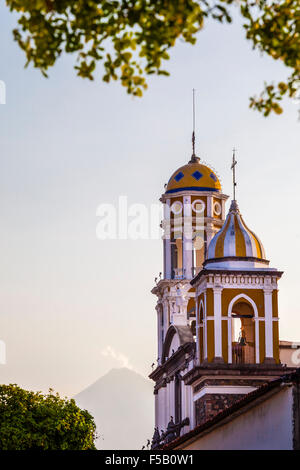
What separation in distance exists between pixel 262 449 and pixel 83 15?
16.2 m

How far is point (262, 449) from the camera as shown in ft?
90.1

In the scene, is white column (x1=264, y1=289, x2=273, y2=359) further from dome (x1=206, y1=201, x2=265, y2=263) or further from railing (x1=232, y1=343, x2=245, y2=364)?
dome (x1=206, y1=201, x2=265, y2=263)

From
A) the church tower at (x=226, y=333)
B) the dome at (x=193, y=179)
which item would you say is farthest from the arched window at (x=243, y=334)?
the dome at (x=193, y=179)

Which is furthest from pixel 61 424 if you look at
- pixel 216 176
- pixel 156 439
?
pixel 216 176

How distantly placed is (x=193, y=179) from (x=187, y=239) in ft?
8.98

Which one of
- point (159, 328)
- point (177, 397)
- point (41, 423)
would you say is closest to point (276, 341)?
point (177, 397)

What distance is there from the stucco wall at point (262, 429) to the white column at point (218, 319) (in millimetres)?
12650

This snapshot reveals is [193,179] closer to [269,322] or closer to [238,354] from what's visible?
[269,322]

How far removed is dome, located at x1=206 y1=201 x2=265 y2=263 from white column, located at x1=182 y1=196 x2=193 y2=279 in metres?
9.99

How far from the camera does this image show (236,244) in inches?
1836

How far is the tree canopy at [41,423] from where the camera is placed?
50.6m

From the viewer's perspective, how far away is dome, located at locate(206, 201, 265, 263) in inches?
1831
